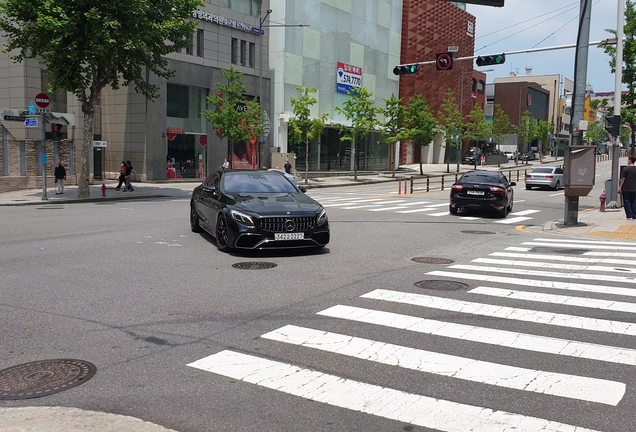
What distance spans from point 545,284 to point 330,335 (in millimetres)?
4206

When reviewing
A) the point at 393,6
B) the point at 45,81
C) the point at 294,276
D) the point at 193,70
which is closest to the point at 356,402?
the point at 294,276

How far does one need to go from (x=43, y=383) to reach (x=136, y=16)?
22.1 metres

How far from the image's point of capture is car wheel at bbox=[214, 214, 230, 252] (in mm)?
10992

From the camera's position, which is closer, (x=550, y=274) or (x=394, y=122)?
(x=550, y=274)

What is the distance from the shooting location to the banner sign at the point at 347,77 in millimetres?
51906

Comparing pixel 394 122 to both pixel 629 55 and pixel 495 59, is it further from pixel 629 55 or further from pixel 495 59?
pixel 495 59

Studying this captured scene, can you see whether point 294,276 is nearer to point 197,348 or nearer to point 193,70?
point 197,348

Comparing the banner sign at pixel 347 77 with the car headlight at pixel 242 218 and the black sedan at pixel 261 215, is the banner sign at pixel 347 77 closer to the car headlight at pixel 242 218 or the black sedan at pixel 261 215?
the black sedan at pixel 261 215

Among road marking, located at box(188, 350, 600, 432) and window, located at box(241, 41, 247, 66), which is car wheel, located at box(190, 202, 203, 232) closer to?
road marking, located at box(188, 350, 600, 432)

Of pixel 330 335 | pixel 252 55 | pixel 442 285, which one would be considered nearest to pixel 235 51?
pixel 252 55

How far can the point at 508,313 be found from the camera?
275 inches

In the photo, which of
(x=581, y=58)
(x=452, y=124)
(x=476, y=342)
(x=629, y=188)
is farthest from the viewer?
(x=452, y=124)

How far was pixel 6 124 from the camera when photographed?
29266 millimetres

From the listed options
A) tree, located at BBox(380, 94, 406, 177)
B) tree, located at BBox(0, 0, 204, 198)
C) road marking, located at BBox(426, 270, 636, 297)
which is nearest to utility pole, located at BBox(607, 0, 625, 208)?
road marking, located at BBox(426, 270, 636, 297)
